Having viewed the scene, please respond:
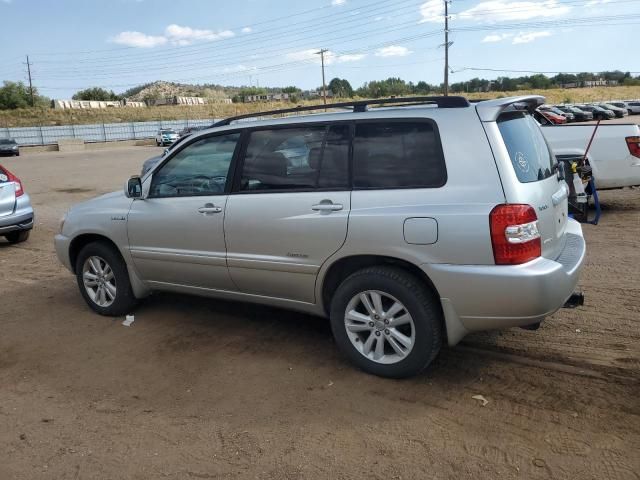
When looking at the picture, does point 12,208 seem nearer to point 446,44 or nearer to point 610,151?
point 610,151

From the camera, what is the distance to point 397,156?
360cm

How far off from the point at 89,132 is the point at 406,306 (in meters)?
59.5

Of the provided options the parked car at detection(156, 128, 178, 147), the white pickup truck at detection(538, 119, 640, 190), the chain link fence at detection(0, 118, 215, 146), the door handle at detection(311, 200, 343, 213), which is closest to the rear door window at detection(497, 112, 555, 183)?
the door handle at detection(311, 200, 343, 213)

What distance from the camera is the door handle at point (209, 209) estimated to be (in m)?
4.27

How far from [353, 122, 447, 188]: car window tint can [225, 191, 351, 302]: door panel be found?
24cm

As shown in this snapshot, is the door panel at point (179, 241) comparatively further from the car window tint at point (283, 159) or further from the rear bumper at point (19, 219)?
the rear bumper at point (19, 219)

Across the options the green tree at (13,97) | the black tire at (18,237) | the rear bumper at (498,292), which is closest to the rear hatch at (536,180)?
the rear bumper at (498,292)

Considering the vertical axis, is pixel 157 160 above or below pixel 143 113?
below

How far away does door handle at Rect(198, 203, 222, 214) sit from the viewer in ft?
14.0

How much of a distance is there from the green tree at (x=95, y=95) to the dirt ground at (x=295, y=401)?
400ft

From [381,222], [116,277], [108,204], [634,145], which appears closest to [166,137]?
[634,145]

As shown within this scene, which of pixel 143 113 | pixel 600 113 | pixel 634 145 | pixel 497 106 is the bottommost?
pixel 634 145

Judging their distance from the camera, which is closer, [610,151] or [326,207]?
[326,207]

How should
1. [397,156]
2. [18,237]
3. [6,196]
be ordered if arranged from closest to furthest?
[397,156] < [6,196] < [18,237]
